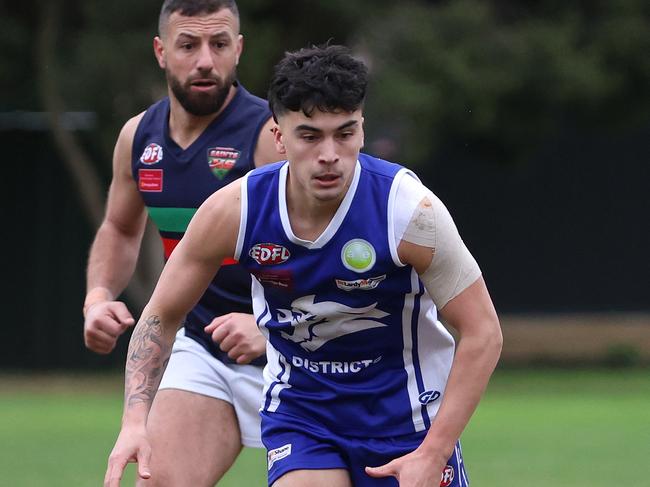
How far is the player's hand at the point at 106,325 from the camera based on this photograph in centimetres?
530

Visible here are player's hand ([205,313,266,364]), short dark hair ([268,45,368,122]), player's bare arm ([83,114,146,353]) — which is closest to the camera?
short dark hair ([268,45,368,122])

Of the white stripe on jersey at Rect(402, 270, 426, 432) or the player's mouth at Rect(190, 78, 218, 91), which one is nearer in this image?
the white stripe on jersey at Rect(402, 270, 426, 432)

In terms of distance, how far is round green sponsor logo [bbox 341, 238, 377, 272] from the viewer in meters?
4.43

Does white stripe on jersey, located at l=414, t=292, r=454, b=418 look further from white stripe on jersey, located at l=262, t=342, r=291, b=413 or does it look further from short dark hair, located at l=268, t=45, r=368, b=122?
short dark hair, located at l=268, t=45, r=368, b=122

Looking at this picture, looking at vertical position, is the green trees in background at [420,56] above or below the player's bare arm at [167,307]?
above

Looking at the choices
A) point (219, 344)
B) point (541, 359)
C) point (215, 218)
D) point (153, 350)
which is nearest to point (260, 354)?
point (219, 344)

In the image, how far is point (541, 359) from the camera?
2214cm

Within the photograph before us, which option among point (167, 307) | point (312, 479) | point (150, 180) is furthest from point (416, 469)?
point (150, 180)

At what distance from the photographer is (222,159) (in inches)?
220

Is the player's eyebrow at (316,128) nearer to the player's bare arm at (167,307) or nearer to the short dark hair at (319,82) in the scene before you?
the short dark hair at (319,82)

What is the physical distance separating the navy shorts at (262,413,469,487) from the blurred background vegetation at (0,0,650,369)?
43.2ft

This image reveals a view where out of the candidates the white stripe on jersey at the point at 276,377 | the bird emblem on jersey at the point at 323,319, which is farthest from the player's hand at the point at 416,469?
the white stripe on jersey at the point at 276,377

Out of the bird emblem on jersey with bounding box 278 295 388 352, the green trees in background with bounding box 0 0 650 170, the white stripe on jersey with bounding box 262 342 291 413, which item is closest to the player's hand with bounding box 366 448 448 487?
the bird emblem on jersey with bounding box 278 295 388 352

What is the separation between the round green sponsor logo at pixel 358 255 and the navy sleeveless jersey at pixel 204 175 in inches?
43.3
